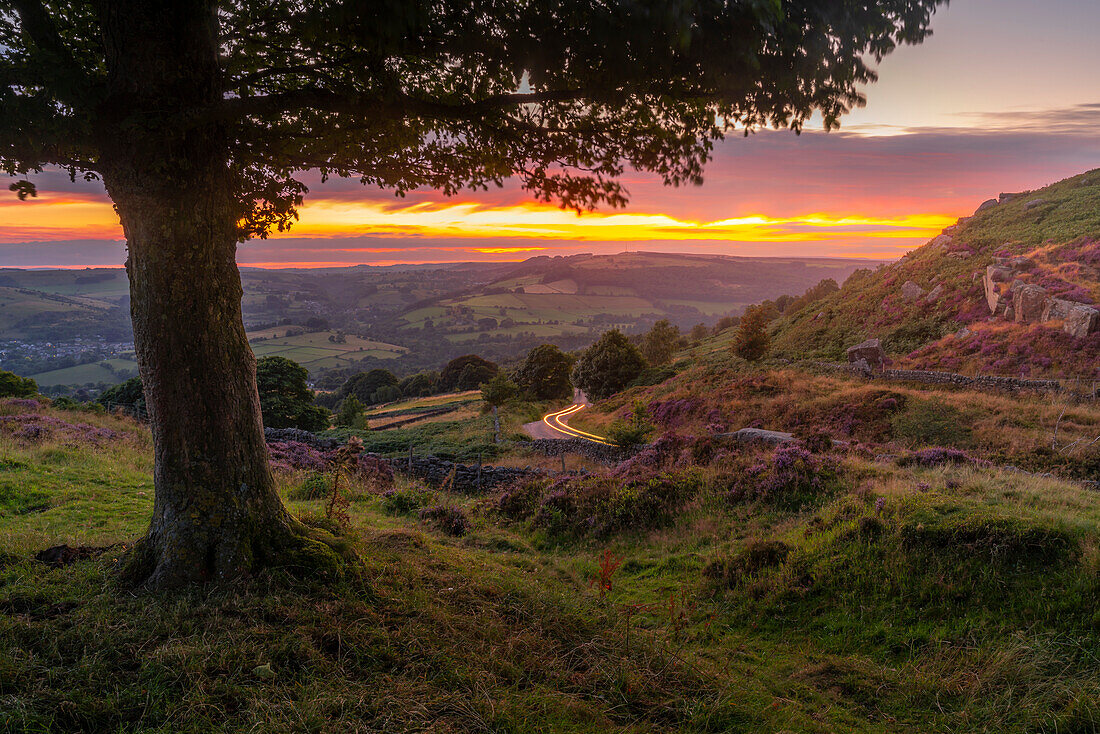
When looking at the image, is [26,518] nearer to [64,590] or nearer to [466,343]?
[64,590]

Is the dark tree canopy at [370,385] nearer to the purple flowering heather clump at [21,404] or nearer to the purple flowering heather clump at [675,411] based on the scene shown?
the purple flowering heather clump at [675,411]

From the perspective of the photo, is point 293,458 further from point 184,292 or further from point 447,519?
point 184,292

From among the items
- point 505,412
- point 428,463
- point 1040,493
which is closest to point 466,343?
point 505,412

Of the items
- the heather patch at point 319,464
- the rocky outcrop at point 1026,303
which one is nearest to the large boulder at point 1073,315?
the rocky outcrop at point 1026,303

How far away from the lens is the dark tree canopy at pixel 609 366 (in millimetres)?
51188

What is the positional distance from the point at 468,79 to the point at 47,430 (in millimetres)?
16254

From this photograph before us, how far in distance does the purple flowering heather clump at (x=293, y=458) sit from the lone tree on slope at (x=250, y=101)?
9.51 m

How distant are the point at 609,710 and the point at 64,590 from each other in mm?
4802

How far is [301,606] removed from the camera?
169 inches

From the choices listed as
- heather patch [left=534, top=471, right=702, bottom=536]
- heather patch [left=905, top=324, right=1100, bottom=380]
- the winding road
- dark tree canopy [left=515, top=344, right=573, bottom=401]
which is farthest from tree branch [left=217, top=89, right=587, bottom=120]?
dark tree canopy [left=515, top=344, right=573, bottom=401]

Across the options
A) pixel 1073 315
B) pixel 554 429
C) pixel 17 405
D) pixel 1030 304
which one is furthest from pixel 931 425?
pixel 17 405

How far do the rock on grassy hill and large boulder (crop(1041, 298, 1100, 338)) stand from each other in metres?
0.05

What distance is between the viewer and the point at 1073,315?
964 inches

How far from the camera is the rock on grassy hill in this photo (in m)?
24.8
